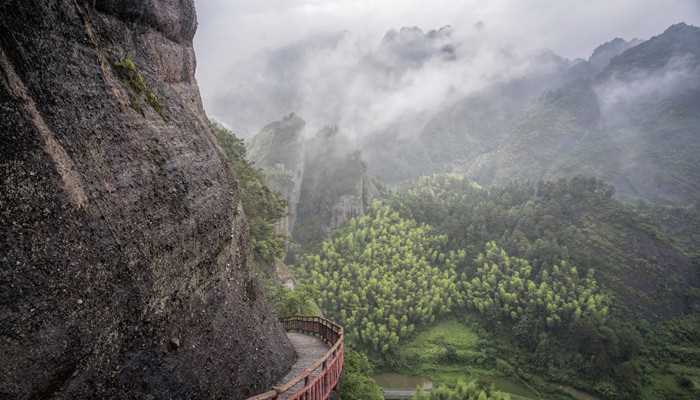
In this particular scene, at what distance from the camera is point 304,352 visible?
12.3m

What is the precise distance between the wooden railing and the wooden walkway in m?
0.22

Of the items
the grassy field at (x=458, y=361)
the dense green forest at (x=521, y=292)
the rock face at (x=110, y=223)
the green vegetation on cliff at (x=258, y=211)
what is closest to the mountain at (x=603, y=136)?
the dense green forest at (x=521, y=292)

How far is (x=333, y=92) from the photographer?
182 metres

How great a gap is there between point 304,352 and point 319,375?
4111 millimetres

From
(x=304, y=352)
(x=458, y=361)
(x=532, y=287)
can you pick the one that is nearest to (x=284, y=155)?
(x=458, y=361)

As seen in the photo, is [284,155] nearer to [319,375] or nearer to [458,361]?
[458,361]

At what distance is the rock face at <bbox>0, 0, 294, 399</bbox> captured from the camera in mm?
4770

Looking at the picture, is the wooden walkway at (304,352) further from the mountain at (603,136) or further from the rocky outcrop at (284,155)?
the mountain at (603,136)

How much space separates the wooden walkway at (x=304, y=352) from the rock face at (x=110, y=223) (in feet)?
4.42

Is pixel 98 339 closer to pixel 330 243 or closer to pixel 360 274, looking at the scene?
pixel 360 274

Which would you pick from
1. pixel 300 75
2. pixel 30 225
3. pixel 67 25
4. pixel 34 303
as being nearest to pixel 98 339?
pixel 34 303

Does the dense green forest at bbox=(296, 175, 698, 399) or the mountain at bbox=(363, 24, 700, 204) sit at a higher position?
the mountain at bbox=(363, 24, 700, 204)

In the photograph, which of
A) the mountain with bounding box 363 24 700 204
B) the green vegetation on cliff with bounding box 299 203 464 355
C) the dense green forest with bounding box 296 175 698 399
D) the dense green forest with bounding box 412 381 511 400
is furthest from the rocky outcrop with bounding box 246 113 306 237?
the mountain with bounding box 363 24 700 204

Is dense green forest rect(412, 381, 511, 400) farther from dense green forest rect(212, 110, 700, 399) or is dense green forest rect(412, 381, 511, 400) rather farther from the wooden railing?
the wooden railing
